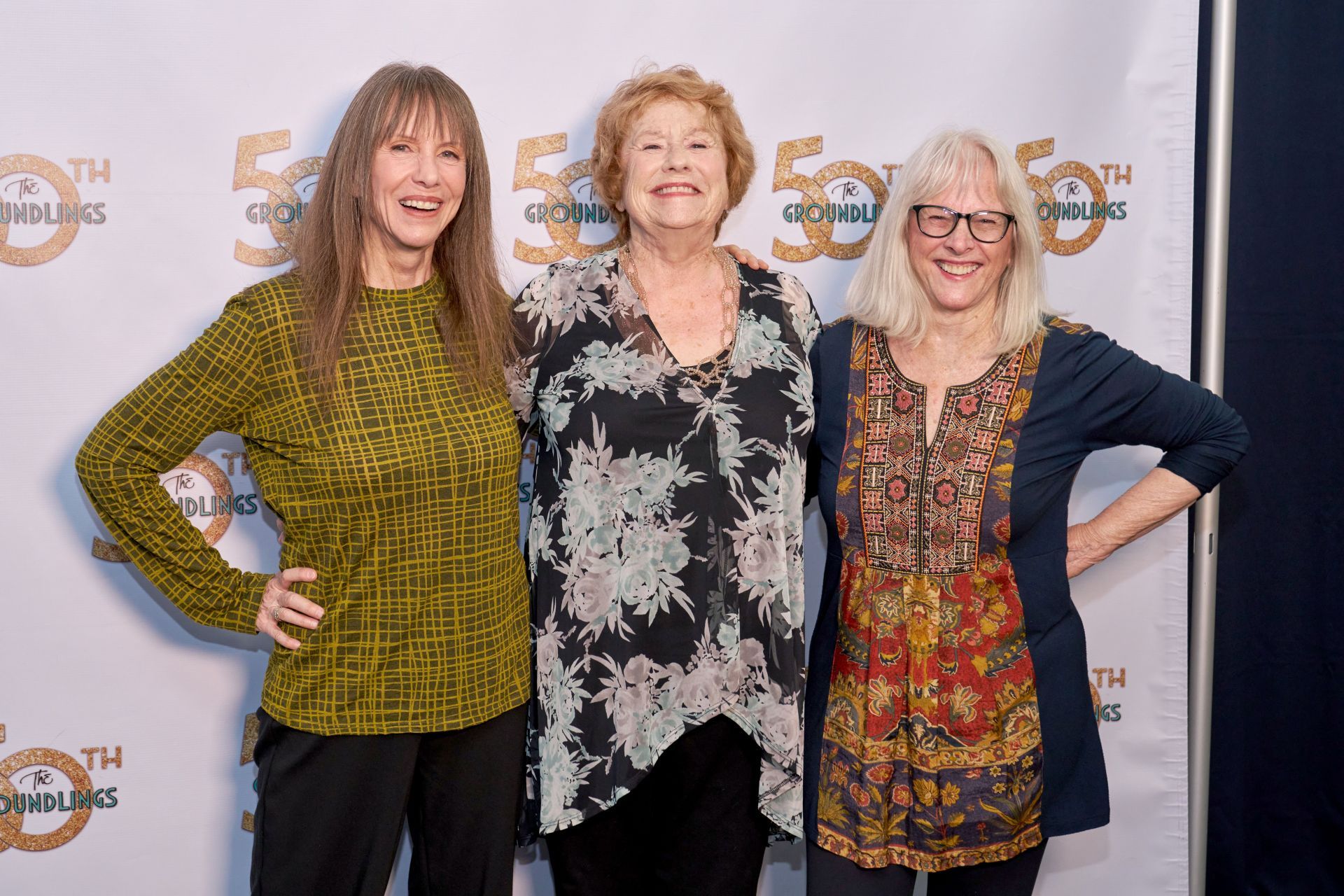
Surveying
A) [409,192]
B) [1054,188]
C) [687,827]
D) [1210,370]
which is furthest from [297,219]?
[1210,370]

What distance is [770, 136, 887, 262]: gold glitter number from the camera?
7.07 feet

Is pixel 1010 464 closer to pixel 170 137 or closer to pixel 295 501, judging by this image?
pixel 295 501

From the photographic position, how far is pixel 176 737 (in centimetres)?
210

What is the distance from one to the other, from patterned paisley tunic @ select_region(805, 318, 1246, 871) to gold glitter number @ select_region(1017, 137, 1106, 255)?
0.59 metres

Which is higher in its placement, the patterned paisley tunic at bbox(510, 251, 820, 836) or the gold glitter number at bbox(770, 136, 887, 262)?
the gold glitter number at bbox(770, 136, 887, 262)

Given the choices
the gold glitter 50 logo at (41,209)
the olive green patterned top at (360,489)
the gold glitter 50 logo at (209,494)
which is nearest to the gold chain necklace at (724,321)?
the olive green patterned top at (360,489)

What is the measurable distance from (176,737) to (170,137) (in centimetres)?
121

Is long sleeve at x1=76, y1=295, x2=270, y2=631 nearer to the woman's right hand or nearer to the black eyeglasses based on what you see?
the woman's right hand

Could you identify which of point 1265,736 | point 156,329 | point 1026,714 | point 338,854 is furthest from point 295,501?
point 1265,736

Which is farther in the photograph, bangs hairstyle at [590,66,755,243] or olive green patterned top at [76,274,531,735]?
bangs hairstyle at [590,66,755,243]

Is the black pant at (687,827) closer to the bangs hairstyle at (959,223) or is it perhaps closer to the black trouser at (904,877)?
the black trouser at (904,877)

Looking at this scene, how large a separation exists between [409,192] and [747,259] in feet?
2.03

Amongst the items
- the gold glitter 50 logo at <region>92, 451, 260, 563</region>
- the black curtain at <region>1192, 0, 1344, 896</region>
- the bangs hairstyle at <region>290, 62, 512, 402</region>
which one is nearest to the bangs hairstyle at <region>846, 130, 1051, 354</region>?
the bangs hairstyle at <region>290, 62, 512, 402</region>

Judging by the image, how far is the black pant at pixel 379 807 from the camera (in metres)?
1.54
